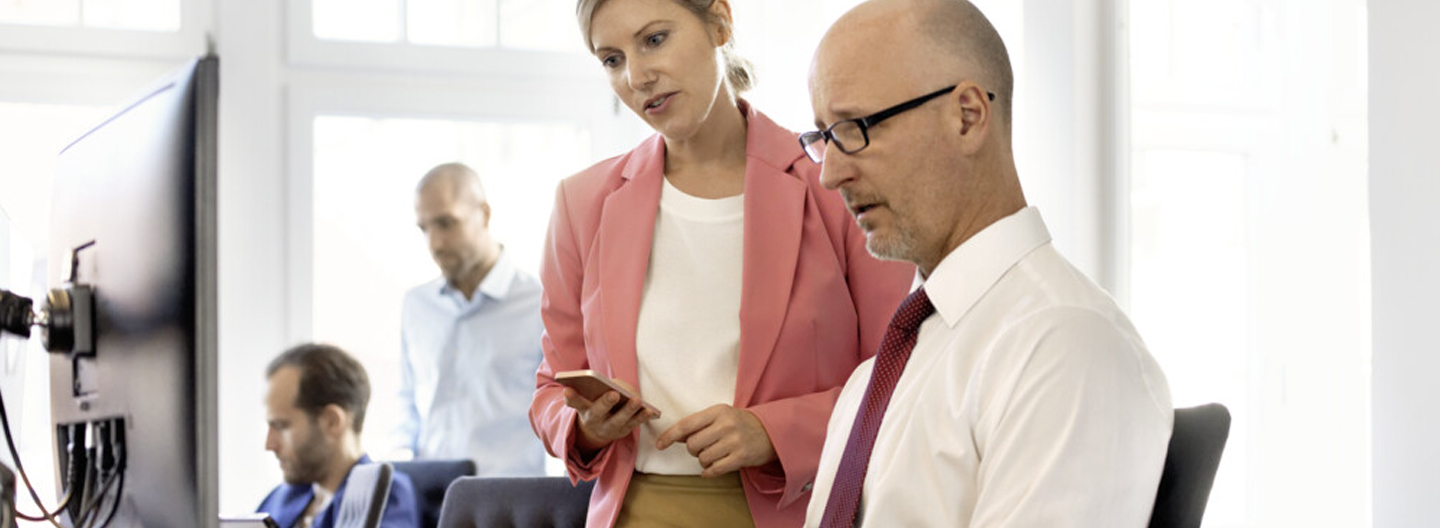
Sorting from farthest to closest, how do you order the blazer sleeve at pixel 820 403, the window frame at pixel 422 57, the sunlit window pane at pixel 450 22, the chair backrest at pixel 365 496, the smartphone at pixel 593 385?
the sunlit window pane at pixel 450 22 → the window frame at pixel 422 57 → the chair backrest at pixel 365 496 → the blazer sleeve at pixel 820 403 → the smartphone at pixel 593 385

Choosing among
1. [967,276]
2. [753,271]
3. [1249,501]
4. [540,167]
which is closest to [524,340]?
[540,167]

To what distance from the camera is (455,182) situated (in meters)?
4.28

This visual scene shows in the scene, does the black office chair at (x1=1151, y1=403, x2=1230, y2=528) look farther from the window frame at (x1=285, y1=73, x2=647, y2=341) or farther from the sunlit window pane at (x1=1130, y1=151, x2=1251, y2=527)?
the window frame at (x1=285, y1=73, x2=647, y2=341)

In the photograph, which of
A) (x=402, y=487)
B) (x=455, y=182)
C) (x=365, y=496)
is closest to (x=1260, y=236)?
(x=365, y=496)

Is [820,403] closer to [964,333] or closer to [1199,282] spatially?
[964,333]

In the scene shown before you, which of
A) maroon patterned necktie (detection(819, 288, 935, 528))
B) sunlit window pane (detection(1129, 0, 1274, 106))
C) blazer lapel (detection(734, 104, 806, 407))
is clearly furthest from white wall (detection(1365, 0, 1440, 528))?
maroon patterned necktie (detection(819, 288, 935, 528))

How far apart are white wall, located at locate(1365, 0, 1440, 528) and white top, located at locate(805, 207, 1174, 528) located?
0.94 metres

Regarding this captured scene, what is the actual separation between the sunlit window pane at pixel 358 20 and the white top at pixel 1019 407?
3.42 metres

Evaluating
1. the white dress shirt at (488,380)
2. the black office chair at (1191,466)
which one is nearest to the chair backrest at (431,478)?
the white dress shirt at (488,380)

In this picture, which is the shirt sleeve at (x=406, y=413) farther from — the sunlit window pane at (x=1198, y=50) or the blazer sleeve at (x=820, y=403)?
the blazer sleeve at (x=820, y=403)

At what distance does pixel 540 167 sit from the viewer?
15.5ft

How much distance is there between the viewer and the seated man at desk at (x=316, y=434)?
3.21m

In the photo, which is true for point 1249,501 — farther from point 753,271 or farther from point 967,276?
point 967,276

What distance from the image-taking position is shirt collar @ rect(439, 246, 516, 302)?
13.7 feet
